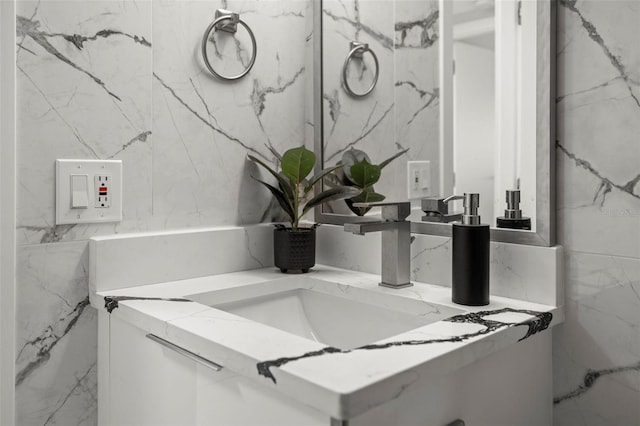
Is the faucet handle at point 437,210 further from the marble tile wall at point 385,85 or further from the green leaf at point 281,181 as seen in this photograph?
the green leaf at point 281,181

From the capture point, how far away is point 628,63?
937mm

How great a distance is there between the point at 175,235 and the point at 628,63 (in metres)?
0.97

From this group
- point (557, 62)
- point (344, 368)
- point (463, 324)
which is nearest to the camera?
point (344, 368)

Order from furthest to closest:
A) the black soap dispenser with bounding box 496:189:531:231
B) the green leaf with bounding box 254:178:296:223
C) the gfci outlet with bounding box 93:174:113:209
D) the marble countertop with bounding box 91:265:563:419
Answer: the green leaf with bounding box 254:178:296:223, the gfci outlet with bounding box 93:174:113:209, the black soap dispenser with bounding box 496:189:531:231, the marble countertop with bounding box 91:265:563:419

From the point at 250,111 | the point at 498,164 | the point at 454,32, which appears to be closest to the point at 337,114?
the point at 250,111

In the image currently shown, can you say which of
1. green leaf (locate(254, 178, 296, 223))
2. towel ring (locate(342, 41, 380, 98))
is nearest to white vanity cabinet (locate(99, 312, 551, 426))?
green leaf (locate(254, 178, 296, 223))

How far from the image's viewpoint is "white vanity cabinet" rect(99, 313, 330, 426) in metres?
0.75

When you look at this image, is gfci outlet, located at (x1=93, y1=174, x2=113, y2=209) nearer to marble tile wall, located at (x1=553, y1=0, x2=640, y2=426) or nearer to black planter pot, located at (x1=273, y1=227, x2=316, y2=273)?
black planter pot, located at (x1=273, y1=227, x2=316, y2=273)

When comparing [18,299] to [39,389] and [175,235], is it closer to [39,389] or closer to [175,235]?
[39,389]

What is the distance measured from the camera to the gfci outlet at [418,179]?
1233 millimetres

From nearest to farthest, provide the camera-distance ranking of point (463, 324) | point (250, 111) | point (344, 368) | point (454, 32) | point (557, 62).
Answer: point (344, 368), point (463, 324), point (557, 62), point (454, 32), point (250, 111)

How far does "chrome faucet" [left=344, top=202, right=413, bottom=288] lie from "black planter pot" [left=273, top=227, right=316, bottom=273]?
22 centimetres

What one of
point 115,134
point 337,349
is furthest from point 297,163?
point 337,349

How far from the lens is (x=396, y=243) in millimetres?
1172
